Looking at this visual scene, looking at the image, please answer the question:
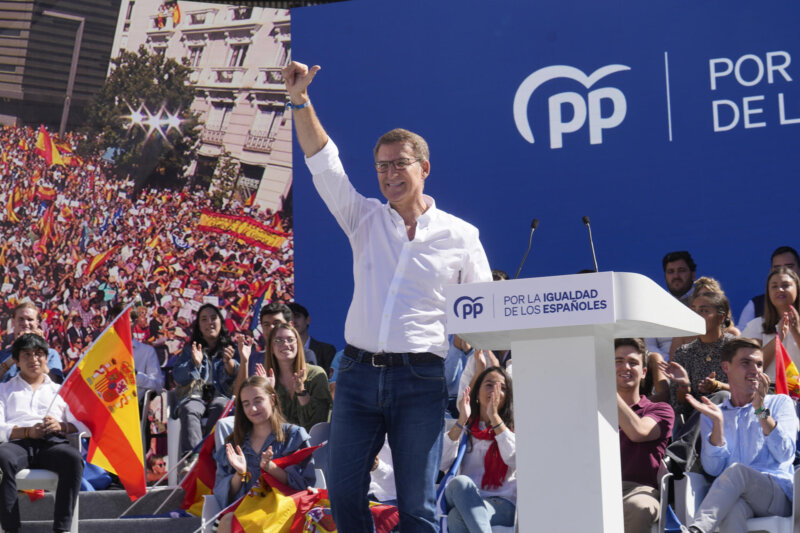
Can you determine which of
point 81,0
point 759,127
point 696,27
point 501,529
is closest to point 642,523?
point 501,529

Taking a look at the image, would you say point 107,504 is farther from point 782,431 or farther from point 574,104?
point 574,104

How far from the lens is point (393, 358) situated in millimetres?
2818

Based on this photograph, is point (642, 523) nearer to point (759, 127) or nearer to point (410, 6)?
point (759, 127)

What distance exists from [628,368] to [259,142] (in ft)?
15.7

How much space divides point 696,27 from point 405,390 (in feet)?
16.4

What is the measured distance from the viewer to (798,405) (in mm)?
4848

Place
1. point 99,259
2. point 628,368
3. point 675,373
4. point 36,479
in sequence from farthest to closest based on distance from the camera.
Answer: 1. point 99,259
2. point 36,479
3. point 675,373
4. point 628,368

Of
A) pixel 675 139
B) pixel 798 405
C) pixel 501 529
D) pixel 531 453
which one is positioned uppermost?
pixel 675 139

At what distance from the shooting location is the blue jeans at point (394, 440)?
2.80m

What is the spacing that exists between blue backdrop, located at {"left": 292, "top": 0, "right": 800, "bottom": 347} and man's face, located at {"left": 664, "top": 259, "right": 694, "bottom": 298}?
212mm

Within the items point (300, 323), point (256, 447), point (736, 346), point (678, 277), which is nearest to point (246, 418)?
point (256, 447)

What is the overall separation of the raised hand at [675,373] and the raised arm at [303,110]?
2.70 metres

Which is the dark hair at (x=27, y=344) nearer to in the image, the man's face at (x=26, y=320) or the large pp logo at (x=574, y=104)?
the man's face at (x=26, y=320)

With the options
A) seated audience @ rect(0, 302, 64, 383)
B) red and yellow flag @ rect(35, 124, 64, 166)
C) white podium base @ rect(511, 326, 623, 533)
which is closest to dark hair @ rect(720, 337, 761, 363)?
white podium base @ rect(511, 326, 623, 533)
